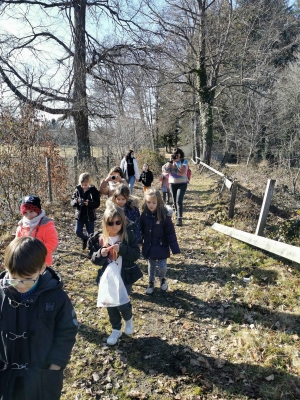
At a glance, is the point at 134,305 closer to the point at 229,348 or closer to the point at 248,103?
the point at 229,348

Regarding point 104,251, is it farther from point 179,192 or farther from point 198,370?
point 179,192

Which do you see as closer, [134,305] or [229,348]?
[229,348]

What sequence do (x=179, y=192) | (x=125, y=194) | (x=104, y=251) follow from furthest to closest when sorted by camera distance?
(x=179, y=192)
(x=125, y=194)
(x=104, y=251)

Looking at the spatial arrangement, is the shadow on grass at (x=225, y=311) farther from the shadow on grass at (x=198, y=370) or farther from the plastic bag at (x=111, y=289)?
the plastic bag at (x=111, y=289)

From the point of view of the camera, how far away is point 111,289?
10.8 feet

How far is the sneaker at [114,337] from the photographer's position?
3639mm

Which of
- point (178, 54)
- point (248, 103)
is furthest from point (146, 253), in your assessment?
point (248, 103)

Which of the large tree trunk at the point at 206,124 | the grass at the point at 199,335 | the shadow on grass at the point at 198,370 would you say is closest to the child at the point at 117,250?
the shadow on grass at the point at 198,370

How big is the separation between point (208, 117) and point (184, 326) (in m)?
15.6

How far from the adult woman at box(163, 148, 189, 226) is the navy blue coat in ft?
11.5

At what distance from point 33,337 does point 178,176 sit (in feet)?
20.6

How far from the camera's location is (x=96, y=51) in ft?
34.7

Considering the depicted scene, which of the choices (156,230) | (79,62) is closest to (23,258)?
(156,230)

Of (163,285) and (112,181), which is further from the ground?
(112,181)
